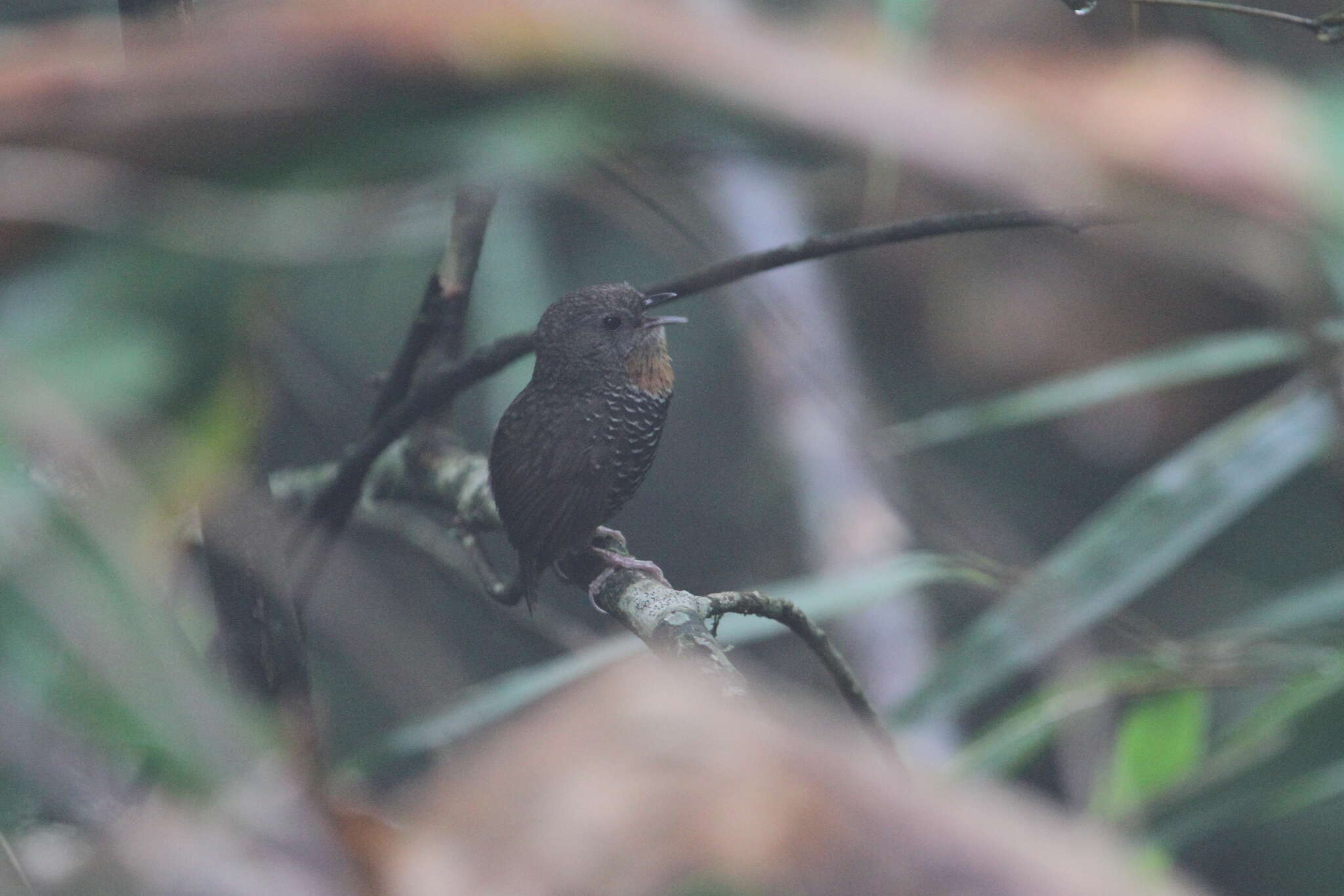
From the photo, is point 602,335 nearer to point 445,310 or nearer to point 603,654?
point 445,310

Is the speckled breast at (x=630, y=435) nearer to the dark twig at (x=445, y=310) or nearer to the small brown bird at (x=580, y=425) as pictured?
the small brown bird at (x=580, y=425)

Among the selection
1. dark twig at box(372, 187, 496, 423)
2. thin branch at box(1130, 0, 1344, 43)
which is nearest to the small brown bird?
dark twig at box(372, 187, 496, 423)

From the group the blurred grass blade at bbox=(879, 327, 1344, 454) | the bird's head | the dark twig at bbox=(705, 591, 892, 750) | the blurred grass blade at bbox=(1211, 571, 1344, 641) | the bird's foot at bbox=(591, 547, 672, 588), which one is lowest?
the dark twig at bbox=(705, 591, 892, 750)

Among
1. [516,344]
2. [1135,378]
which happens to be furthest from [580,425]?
[1135,378]

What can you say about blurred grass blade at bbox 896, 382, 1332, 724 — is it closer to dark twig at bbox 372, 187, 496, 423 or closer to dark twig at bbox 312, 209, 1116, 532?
dark twig at bbox 312, 209, 1116, 532

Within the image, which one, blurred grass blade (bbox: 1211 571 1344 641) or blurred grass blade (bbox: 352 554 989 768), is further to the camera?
blurred grass blade (bbox: 1211 571 1344 641)

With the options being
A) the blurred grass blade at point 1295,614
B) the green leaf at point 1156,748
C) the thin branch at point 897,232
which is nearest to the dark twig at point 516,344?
the thin branch at point 897,232

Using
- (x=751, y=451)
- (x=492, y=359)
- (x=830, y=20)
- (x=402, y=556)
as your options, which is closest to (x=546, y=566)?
(x=492, y=359)

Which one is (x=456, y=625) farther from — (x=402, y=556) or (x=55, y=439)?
(x=55, y=439)
